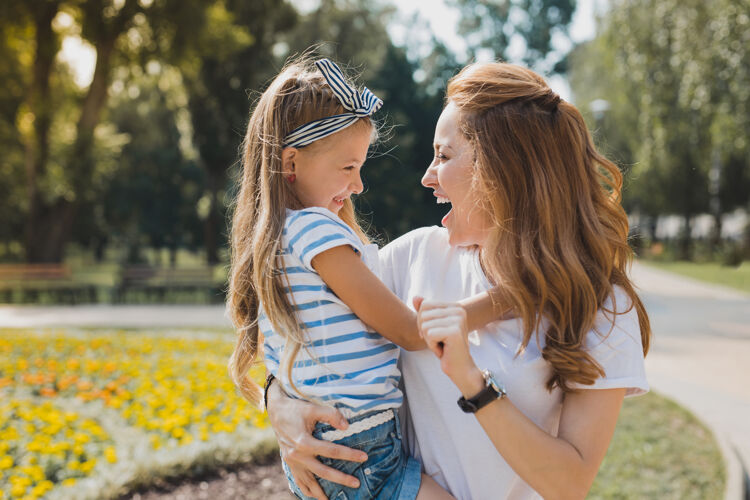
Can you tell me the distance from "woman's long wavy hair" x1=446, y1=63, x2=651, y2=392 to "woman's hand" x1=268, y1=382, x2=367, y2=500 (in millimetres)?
502

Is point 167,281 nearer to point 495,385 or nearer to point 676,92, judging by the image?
point 676,92

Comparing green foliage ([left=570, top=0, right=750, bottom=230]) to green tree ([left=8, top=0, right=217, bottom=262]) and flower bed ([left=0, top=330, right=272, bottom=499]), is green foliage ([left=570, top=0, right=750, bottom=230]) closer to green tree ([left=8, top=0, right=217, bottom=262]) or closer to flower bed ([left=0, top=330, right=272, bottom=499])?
flower bed ([left=0, top=330, right=272, bottom=499])

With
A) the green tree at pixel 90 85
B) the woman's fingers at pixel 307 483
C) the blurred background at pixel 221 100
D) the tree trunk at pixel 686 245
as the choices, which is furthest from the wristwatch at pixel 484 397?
the tree trunk at pixel 686 245

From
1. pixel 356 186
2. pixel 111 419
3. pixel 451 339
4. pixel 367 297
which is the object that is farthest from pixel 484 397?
pixel 111 419

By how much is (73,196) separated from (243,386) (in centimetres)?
1618

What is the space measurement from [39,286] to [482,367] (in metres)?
15.9

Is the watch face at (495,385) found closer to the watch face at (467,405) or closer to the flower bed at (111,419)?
the watch face at (467,405)

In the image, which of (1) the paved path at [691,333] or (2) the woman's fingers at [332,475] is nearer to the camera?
(2) the woman's fingers at [332,475]

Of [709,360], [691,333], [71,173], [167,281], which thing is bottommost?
[167,281]

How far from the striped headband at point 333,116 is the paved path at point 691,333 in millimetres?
2656

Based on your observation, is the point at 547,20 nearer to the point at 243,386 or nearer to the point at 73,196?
the point at 73,196

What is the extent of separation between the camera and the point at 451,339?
4.31 feet

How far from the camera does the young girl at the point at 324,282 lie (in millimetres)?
1589

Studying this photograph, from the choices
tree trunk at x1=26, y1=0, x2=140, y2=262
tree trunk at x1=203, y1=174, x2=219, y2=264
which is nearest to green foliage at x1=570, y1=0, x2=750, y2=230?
tree trunk at x1=203, y1=174, x2=219, y2=264
